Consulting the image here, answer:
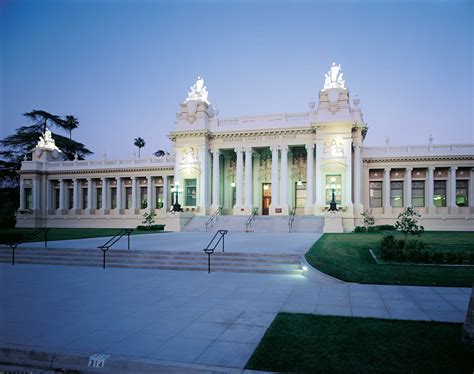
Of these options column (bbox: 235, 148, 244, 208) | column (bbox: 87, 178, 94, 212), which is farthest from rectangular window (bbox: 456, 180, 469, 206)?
column (bbox: 87, 178, 94, 212)

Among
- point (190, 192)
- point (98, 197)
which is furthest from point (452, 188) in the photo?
point (98, 197)

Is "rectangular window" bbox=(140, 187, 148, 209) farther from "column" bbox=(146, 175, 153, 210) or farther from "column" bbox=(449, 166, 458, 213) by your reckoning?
"column" bbox=(449, 166, 458, 213)

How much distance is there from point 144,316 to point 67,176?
45962mm

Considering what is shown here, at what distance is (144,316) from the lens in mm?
6949

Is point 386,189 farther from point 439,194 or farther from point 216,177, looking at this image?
point 216,177

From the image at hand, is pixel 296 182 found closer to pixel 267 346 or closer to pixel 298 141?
pixel 298 141

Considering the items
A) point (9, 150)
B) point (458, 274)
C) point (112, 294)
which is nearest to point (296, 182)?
point (458, 274)

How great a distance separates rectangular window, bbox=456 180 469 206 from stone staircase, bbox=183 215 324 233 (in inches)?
661

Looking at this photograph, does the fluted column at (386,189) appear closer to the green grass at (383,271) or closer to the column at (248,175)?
the column at (248,175)

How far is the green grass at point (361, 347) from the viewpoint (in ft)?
15.0

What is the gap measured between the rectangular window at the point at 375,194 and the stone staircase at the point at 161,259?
28086 millimetres

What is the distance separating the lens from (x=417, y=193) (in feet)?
121

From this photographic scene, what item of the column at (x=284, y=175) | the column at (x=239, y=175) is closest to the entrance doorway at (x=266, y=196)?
the column at (x=239, y=175)

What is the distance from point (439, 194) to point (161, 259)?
32748 mm
